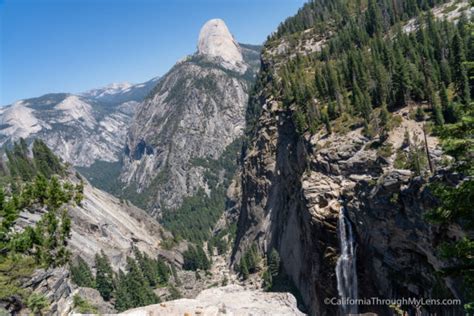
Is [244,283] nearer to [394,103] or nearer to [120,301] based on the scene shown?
[120,301]

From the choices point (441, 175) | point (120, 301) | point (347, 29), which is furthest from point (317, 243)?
point (347, 29)

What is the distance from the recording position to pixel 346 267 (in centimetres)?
6081

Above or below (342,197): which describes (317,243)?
below

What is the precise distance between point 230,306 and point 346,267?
3584 centimetres

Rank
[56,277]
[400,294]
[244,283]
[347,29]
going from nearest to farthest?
[56,277]
[400,294]
[244,283]
[347,29]

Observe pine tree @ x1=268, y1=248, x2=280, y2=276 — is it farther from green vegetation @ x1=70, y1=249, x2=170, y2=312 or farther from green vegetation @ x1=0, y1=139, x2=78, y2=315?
green vegetation @ x1=0, y1=139, x2=78, y2=315

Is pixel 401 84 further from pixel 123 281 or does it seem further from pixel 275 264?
pixel 123 281

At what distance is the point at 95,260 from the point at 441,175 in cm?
10222

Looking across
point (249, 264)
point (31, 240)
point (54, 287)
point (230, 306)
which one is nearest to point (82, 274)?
point (249, 264)

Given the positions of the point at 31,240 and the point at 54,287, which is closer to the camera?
the point at 31,240

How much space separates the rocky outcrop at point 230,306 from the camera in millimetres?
26953

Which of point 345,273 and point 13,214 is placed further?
point 345,273

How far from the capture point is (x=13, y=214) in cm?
2648

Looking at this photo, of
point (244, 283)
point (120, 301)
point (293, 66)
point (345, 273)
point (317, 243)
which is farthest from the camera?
point (293, 66)
